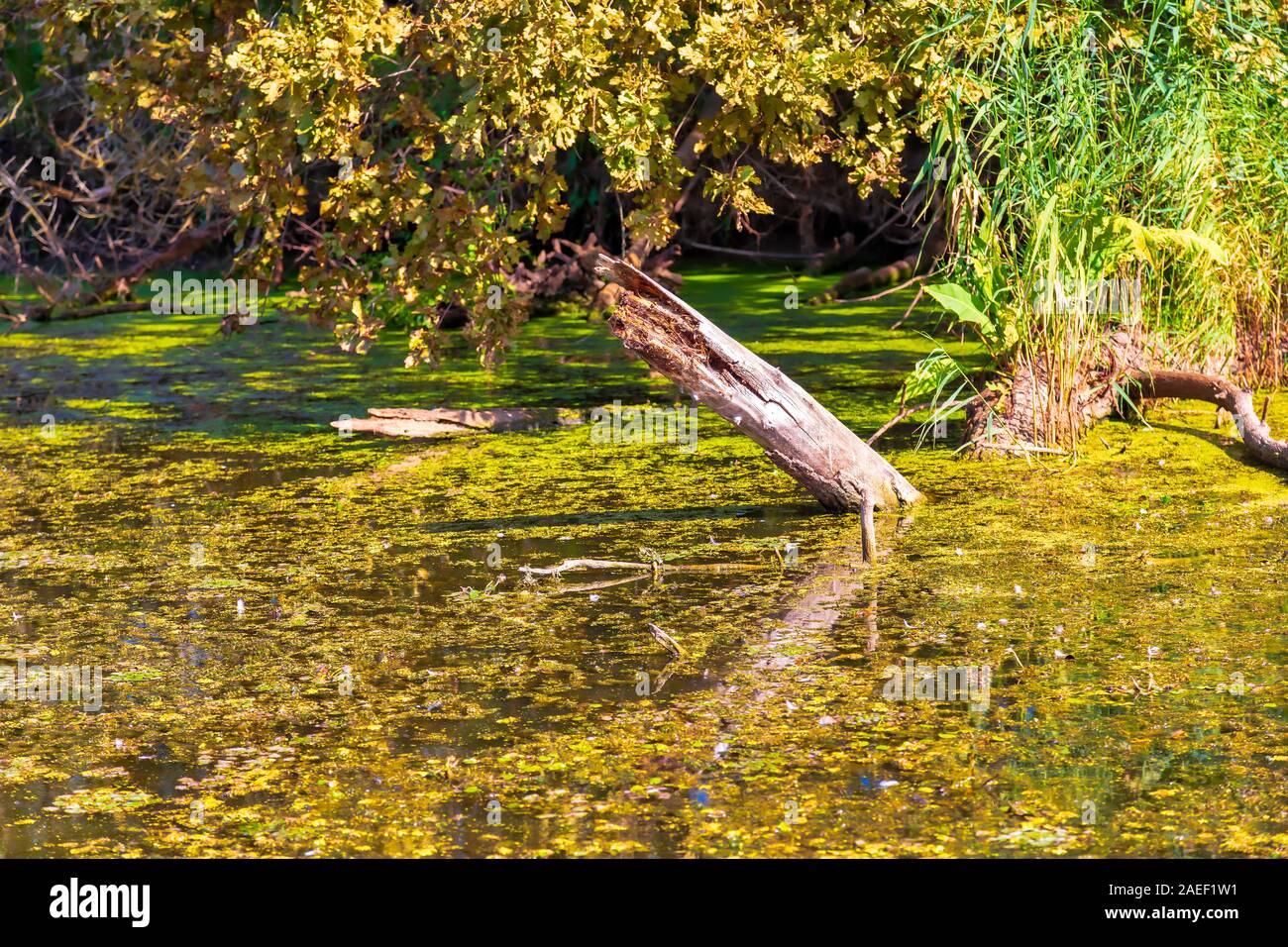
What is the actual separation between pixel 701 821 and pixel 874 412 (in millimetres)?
5349

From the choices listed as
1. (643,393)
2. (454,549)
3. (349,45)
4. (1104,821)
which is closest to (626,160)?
(349,45)

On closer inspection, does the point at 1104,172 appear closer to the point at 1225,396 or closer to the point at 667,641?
the point at 1225,396

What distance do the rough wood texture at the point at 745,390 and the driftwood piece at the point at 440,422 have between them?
258 centimetres

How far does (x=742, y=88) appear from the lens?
731 cm

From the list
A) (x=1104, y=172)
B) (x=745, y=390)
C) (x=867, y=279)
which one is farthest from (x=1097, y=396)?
(x=867, y=279)

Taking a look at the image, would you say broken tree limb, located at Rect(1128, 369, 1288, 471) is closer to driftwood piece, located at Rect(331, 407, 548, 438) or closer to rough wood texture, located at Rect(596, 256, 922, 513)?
rough wood texture, located at Rect(596, 256, 922, 513)

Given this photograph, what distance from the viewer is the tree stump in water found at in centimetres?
A: 637

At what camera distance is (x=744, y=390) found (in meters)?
6.49

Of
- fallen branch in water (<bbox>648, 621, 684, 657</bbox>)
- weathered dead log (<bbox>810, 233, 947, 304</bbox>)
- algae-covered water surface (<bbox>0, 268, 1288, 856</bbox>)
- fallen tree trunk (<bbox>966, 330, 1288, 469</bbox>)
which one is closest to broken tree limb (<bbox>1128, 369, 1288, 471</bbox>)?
fallen tree trunk (<bbox>966, 330, 1288, 469</bbox>)

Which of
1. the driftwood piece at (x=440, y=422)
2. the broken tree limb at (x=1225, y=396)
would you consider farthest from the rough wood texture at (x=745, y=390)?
the driftwood piece at (x=440, y=422)

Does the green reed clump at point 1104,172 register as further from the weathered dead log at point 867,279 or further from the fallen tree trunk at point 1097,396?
the weathered dead log at point 867,279

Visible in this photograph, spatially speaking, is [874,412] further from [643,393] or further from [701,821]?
[701,821]

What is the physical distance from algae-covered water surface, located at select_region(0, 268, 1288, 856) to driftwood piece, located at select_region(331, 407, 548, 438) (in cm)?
13
